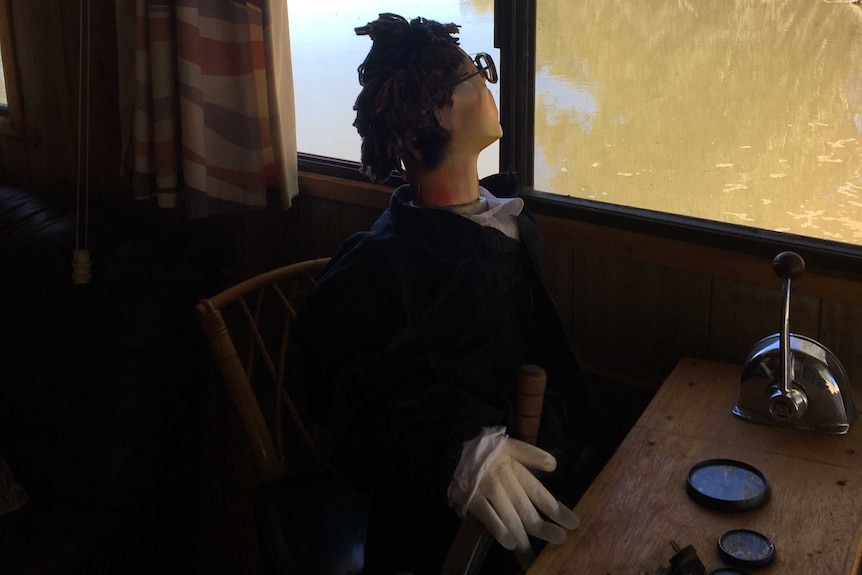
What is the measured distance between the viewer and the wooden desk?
94 centimetres

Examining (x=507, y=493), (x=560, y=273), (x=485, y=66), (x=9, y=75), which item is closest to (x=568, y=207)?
(x=560, y=273)

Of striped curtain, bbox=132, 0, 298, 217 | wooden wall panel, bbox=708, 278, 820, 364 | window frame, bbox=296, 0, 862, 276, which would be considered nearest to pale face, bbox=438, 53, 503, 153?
window frame, bbox=296, 0, 862, 276

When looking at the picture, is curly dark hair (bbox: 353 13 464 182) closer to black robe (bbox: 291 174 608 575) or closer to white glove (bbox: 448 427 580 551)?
black robe (bbox: 291 174 608 575)

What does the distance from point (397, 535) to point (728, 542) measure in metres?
0.45

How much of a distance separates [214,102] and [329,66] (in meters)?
0.27

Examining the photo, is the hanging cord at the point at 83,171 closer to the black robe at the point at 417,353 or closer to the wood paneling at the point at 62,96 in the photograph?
the wood paneling at the point at 62,96

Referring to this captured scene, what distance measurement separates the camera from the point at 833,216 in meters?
1.34

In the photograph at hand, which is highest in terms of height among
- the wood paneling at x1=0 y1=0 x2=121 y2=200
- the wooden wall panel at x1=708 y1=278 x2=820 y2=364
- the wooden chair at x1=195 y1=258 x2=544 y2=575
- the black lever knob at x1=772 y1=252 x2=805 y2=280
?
the wood paneling at x1=0 y1=0 x2=121 y2=200

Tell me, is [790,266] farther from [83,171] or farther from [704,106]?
[83,171]

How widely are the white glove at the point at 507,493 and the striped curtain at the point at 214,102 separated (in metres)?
0.82

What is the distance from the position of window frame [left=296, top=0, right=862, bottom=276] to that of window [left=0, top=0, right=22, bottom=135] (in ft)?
4.54

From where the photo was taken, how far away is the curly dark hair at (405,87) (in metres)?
1.13

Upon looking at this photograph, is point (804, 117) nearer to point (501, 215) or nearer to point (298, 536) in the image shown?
point (501, 215)

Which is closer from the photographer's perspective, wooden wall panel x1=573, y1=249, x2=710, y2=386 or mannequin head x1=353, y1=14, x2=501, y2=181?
mannequin head x1=353, y1=14, x2=501, y2=181
